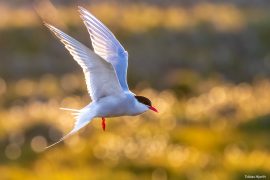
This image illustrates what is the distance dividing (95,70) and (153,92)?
8531mm

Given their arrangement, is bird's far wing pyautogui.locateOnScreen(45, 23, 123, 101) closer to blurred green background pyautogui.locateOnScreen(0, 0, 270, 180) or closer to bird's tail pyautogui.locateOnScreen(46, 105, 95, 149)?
bird's tail pyautogui.locateOnScreen(46, 105, 95, 149)

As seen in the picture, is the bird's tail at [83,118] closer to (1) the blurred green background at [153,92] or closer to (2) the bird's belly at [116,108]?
(2) the bird's belly at [116,108]

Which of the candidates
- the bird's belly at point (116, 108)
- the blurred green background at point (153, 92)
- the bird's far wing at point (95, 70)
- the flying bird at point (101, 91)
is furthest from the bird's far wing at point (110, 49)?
the blurred green background at point (153, 92)

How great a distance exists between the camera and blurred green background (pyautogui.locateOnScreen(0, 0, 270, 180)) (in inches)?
396

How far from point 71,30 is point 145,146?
526 cm

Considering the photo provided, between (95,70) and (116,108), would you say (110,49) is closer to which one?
(95,70)

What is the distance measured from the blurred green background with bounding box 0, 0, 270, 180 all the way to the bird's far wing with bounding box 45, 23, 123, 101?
247 centimetres

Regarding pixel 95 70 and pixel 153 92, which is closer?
pixel 95 70

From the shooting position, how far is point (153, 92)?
14.2 metres

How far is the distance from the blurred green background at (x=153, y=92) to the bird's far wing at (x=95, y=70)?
2472mm

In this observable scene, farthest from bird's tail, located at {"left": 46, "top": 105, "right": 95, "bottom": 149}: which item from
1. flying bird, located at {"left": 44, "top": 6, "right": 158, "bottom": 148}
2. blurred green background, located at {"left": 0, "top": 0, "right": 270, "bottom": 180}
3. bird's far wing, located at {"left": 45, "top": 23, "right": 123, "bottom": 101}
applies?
blurred green background, located at {"left": 0, "top": 0, "right": 270, "bottom": 180}

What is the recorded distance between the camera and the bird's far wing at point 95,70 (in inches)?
214

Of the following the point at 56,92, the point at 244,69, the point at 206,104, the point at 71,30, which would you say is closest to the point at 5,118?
the point at 56,92

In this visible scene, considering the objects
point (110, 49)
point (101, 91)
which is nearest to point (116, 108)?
point (101, 91)
